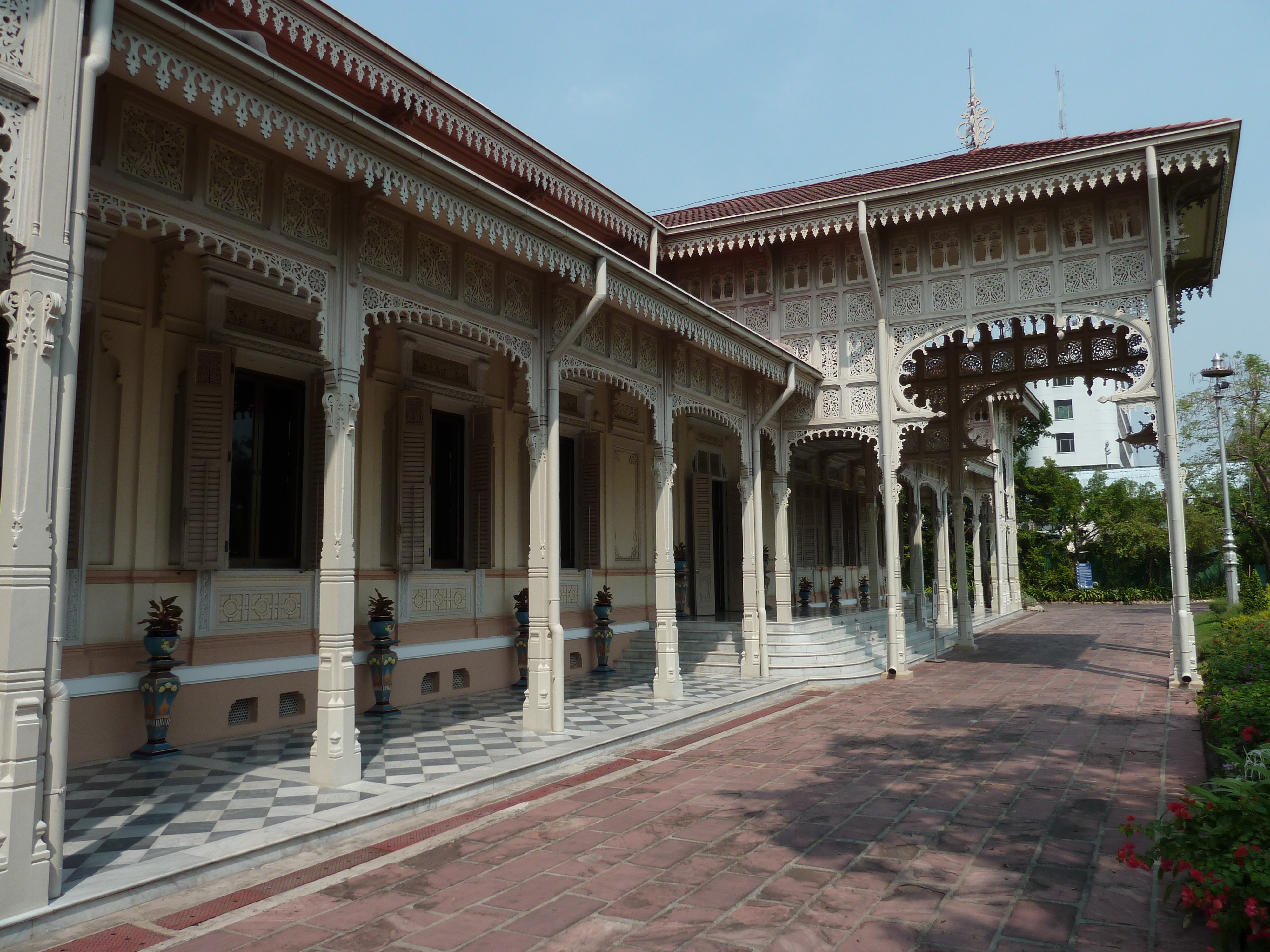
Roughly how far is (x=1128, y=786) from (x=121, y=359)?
8075mm

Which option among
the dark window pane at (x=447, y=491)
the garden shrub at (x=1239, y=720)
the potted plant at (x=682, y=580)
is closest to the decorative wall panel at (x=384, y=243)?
the dark window pane at (x=447, y=491)

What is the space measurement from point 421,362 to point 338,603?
4174 mm

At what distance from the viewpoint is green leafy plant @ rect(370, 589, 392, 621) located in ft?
28.1

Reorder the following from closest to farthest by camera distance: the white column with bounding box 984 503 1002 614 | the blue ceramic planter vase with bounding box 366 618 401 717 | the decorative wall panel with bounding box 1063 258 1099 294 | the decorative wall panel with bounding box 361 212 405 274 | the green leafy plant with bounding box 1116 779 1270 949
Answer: the green leafy plant with bounding box 1116 779 1270 949 < the decorative wall panel with bounding box 361 212 405 274 < the blue ceramic planter vase with bounding box 366 618 401 717 < the decorative wall panel with bounding box 1063 258 1099 294 < the white column with bounding box 984 503 1002 614

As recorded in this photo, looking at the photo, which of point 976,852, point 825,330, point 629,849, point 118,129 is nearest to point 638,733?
point 629,849

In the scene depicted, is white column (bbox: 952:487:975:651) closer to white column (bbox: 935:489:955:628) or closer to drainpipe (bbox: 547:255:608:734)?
white column (bbox: 935:489:955:628)

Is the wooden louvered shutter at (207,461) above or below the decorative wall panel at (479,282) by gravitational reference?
below

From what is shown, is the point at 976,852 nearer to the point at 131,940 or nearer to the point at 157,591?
the point at 131,940

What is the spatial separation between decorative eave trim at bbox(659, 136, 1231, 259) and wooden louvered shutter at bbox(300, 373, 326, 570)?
268 inches

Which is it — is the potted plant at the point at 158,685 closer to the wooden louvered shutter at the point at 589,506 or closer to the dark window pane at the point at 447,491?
the dark window pane at the point at 447,491

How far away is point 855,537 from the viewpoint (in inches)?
941

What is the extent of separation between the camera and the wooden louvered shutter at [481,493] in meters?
10.0

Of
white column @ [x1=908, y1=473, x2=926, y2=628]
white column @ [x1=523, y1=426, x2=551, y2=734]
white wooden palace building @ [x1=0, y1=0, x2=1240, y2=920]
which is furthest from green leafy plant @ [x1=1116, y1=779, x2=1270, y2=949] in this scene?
white column @ [x1=908, y1=473, x2=926, y2=628]

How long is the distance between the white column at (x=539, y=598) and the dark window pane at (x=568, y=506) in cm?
388
